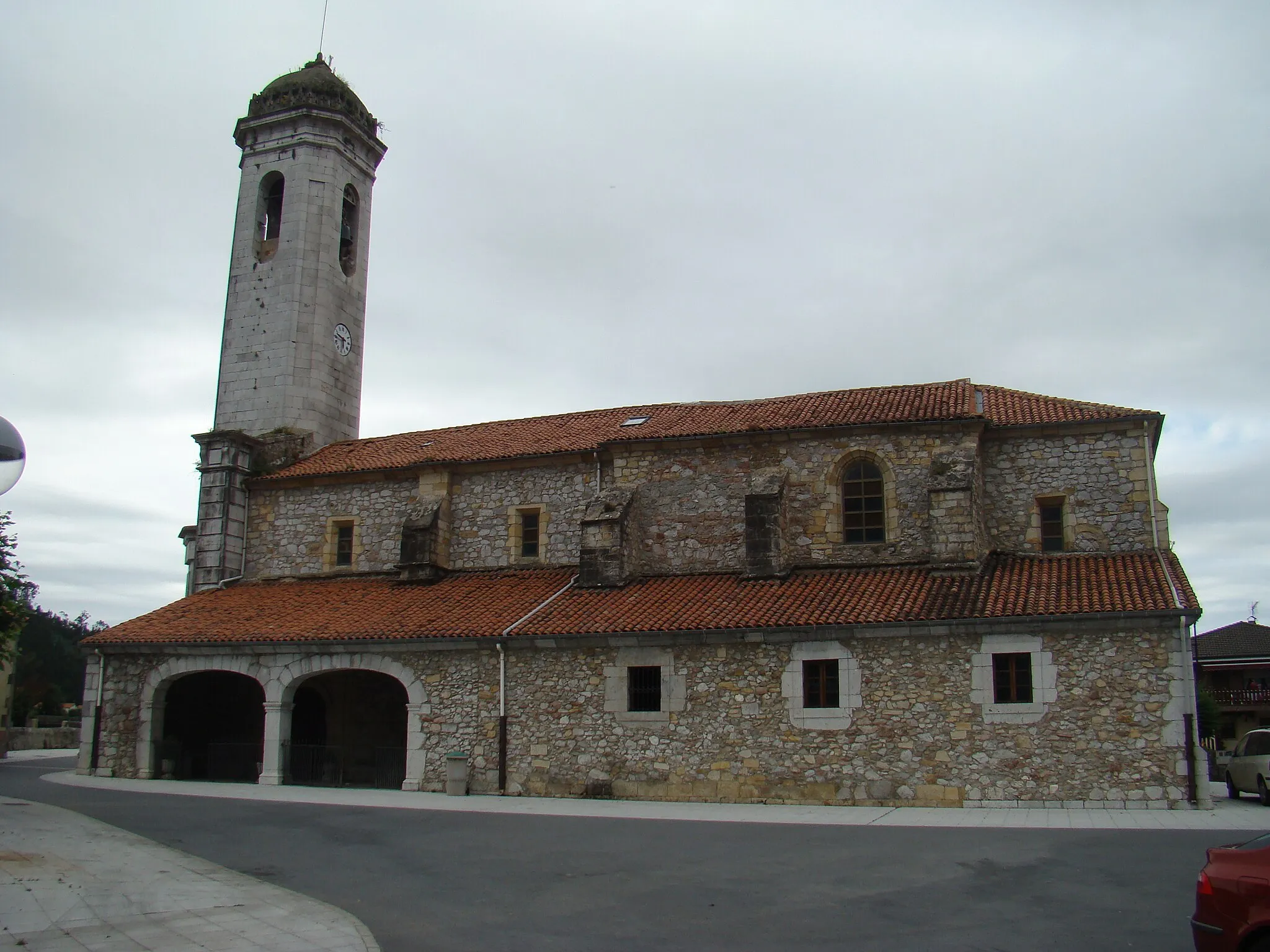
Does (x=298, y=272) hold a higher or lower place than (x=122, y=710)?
higher

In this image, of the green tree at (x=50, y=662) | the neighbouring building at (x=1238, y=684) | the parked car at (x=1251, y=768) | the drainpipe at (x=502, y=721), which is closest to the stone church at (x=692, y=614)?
the drainpipe at (x=502, y=721)

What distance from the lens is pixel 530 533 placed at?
25016 millimetres

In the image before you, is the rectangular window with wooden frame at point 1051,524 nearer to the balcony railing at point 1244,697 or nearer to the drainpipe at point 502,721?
the drainpipe at point 502,721

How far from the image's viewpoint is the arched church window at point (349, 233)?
32375 millimetres

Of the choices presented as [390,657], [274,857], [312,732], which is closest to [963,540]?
[390,657]

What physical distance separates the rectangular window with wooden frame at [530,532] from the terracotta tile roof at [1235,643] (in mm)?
26309

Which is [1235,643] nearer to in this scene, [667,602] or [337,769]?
[667,602]

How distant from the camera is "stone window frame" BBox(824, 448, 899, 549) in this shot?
21.6 m

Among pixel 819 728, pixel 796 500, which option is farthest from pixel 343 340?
pixel 819 728

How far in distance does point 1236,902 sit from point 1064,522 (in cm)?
1565

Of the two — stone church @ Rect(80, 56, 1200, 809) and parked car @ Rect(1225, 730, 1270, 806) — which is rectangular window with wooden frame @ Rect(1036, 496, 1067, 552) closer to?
stone church @ Rect(80, 56, 1200, 809)

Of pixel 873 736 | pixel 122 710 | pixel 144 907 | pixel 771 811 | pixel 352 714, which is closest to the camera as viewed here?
pixel 144 907

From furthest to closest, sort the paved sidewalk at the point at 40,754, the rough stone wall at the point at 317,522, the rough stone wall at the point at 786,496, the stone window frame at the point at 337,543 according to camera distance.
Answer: the paved sidewalk at the point at 40,754
the stone window frame at the point at 337,543
the rough stone wall at the point at 317,522
the rough stone wall at the point at 786,496

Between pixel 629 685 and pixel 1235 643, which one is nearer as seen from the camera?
pixel 629 685
